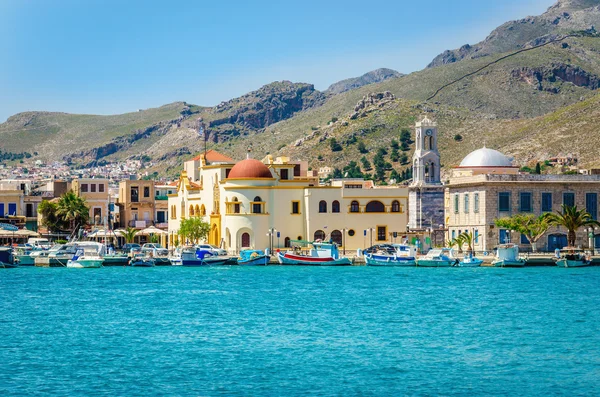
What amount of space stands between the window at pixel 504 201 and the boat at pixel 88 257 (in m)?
29.5

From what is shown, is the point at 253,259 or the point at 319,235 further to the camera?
the point at 319,235

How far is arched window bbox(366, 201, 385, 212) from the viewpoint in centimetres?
8669

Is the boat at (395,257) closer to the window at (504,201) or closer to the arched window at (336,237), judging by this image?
the window at (504,201)

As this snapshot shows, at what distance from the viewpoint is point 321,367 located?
33.9m

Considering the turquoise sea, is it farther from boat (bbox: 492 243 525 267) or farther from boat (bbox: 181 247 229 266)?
boat (bbox: 181 247 229 266)

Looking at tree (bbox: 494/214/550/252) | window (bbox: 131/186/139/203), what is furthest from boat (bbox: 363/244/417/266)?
window (bbox: 131/186/139/203)

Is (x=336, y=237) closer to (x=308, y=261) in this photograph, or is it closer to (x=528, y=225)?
(x=308, y=261)

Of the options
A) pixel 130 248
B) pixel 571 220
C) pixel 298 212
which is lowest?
pixel 130 248

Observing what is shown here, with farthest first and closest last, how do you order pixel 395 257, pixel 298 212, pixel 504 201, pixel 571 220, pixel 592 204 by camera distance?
pixel 298 212 < pixel 592 204 < pixel 504 201 < pixel 395 257 < pixel 571 220

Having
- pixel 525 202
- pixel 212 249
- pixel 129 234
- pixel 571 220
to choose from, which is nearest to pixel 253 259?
pixel 212 249

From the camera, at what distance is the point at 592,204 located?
8050 centimetres

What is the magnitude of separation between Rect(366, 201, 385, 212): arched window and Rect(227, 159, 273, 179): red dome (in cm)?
815

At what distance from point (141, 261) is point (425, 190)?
23.1 m

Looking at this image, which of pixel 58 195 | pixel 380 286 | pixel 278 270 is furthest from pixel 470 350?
pixel 58 195
